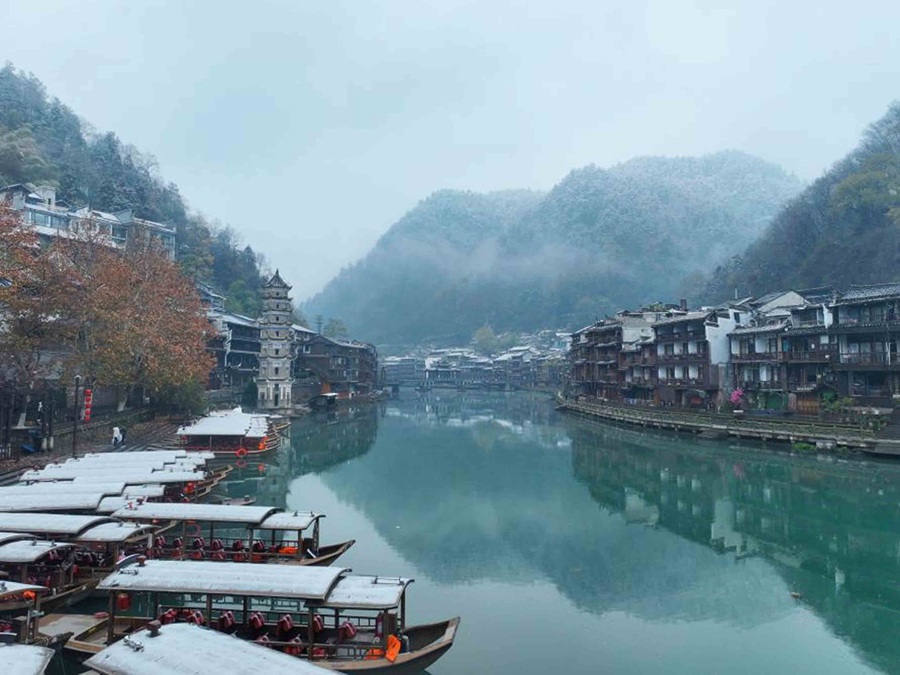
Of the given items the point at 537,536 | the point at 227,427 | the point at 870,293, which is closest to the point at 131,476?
the point at 537,536

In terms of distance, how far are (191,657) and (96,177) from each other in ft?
322

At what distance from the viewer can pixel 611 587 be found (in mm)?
19844

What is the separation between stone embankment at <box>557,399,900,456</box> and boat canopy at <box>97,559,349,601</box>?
37497 millimetres

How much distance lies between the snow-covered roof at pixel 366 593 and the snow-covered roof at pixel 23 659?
4.39 meters

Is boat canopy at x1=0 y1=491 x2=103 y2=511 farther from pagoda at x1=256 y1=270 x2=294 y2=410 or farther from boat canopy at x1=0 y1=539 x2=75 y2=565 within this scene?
pagoda at x1=256 y1=270 x2=294 y2=410

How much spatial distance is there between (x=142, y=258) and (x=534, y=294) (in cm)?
13771

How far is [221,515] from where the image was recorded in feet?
58.2

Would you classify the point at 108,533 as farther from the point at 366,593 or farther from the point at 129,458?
the point at 129,458

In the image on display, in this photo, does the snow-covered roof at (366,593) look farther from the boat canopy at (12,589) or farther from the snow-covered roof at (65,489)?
the snow-covered roof at (65,489)

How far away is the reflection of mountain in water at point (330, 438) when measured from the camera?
147ft

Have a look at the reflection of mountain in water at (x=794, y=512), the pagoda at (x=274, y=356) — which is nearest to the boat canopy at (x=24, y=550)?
the reflection of mountain in water at (x=794, y=512)

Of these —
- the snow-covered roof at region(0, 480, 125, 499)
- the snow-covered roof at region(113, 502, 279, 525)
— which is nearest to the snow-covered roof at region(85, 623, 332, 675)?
the snow-covered roof at region(113, 502, 279, 525)

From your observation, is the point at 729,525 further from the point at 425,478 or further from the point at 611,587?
the point at 425,478

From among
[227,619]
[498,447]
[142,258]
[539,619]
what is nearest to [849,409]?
[498,447]
